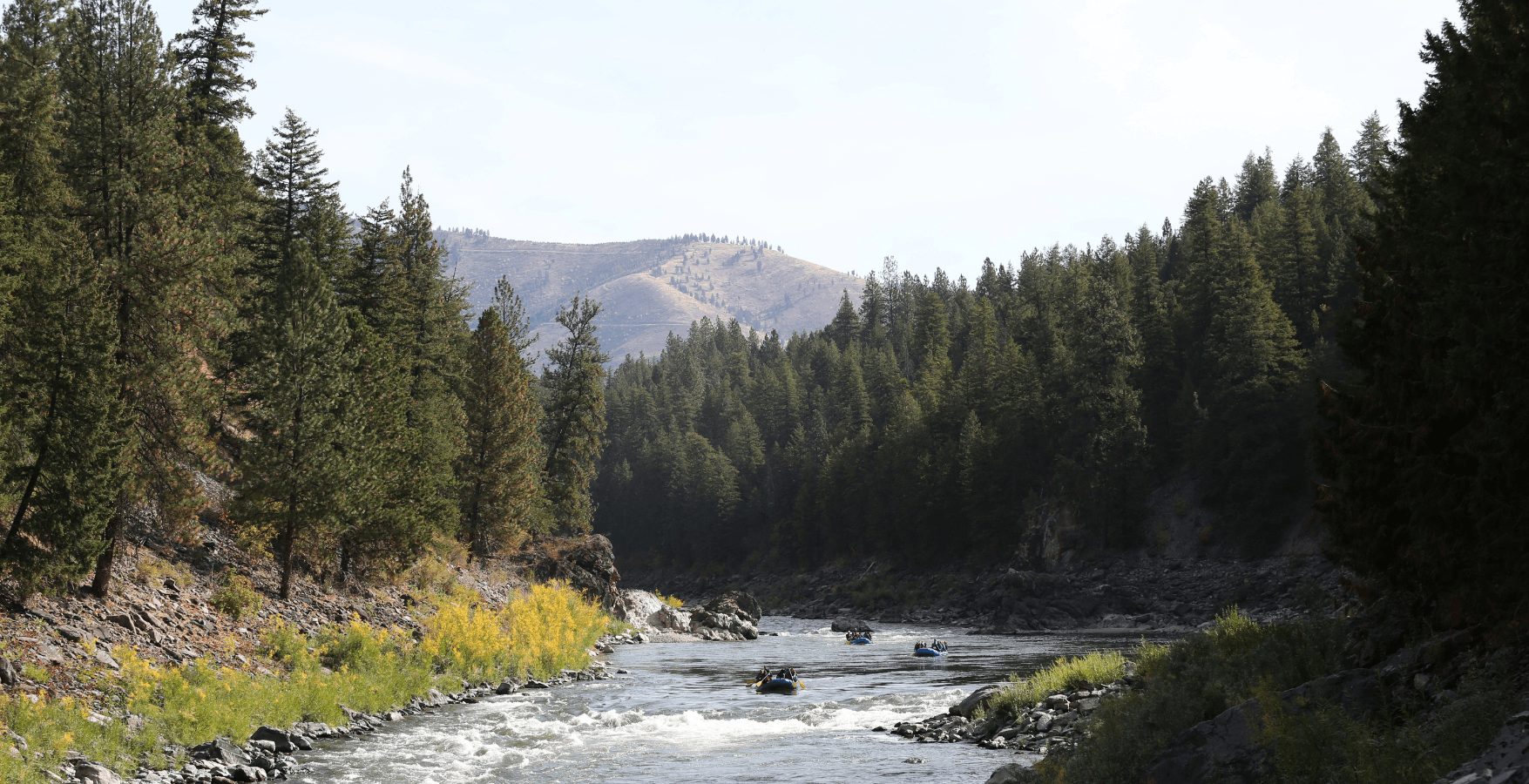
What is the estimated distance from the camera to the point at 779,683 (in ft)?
108

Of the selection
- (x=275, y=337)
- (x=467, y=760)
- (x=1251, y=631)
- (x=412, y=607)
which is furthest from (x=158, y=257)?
(x=1251, y=631)

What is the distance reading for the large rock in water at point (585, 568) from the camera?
193ft

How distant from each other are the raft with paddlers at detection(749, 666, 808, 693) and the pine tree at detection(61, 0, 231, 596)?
18625mm

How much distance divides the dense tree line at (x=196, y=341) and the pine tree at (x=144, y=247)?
0.05m

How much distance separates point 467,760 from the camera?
20.3 meters

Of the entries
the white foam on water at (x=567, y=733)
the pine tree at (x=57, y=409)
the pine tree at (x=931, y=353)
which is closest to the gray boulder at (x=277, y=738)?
the white foam on water at (x=567, y=733)

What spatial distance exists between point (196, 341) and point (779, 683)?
2082 centimetres

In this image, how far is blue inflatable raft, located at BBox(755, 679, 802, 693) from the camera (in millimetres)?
32781

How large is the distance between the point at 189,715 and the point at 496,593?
1238 inches

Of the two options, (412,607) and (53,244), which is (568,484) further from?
(53,244)

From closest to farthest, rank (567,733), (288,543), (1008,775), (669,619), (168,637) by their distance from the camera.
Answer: (1008,775) < (168,637) < (567,733) < (288,543) < (669,619)

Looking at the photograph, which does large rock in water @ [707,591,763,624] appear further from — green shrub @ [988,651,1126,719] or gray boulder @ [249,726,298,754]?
gray boulder @ [249,726,298,754]

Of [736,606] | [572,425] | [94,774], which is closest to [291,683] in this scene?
[94,774]

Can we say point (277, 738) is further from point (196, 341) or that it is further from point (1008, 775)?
point (1008, 775)
